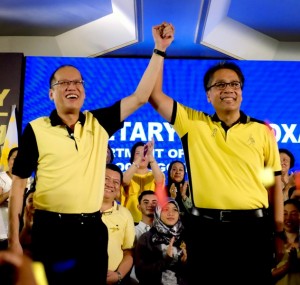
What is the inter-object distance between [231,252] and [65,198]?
29.6 inches

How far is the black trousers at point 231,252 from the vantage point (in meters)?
2.03

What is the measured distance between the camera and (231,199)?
79.7 inches

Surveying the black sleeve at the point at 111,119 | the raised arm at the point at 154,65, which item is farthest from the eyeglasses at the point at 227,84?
the black sleeve at the point at 111,119

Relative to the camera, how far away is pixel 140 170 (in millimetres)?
3316

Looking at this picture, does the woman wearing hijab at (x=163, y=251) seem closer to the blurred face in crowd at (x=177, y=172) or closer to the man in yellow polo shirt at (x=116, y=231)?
the man in yellow polo shirt at (x=116, y=231)

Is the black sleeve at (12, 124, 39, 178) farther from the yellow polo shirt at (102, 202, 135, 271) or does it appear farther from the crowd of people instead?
the yellow polo shirt at (102, 202, 135, 271)

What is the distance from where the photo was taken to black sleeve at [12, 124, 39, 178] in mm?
1973

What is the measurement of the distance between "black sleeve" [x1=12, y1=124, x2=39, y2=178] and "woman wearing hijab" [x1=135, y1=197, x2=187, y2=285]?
3.93ft

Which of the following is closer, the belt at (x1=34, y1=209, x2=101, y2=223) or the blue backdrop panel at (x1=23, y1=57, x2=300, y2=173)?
the belt at (x1=34, y1=209, x2=101, y2=223)

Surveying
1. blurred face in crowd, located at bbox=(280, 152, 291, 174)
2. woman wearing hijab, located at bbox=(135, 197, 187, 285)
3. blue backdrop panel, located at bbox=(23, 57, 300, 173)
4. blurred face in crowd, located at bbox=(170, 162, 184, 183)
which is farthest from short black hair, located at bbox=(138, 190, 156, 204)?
blurred face in crowd, located at bbox=(280, 152, 291, 174)

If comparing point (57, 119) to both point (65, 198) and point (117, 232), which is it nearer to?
point (65, 198)

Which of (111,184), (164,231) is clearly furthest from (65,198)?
(164,231)

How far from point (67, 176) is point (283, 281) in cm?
152

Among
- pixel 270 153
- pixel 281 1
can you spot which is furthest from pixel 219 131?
pixel 281 1
